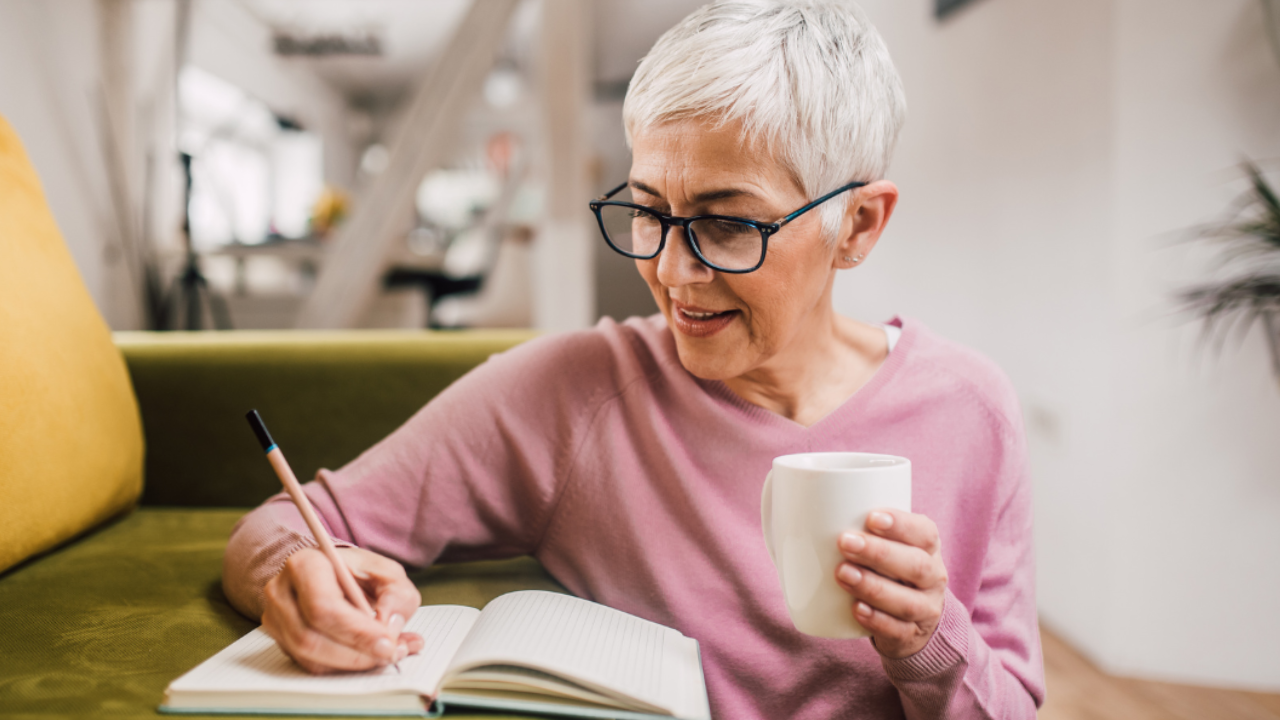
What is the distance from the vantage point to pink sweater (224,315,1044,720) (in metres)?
0.77

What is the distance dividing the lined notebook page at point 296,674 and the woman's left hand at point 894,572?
1.02 feet

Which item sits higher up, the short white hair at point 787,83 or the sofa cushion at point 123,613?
the short white hair at point 787,83

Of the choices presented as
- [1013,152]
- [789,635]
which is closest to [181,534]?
[789,635]

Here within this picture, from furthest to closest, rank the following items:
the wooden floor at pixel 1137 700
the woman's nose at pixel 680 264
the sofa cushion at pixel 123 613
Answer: the wooden floor at pixel 1137 700 < the woman's nose at pixel 680 264 < the sofa cushion at pixel 123 613

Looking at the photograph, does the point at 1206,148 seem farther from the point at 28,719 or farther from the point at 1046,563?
the point at 28,719

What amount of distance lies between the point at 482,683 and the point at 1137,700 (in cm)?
197

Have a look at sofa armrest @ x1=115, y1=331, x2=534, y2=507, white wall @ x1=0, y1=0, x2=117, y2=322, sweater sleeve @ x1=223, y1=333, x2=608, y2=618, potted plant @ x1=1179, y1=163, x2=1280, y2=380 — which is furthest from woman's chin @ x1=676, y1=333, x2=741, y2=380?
white wall @ x1=0, y1=0, x2=117, y2=322

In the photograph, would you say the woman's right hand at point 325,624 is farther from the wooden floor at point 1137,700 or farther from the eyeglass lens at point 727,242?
the wooden floor at point 1137,700

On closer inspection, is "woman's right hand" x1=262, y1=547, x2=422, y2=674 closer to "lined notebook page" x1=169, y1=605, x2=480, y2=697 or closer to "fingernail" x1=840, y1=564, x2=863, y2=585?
"lined notebook page" x1=169, y1=605, x2=480, y2=697

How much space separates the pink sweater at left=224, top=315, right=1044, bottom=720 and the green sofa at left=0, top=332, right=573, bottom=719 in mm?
84

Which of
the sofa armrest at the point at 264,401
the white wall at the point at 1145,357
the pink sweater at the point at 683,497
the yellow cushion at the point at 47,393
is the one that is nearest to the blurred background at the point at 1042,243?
the white wall at the point at 1145,357

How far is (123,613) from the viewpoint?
780 millimetres

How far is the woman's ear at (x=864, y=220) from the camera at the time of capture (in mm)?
789

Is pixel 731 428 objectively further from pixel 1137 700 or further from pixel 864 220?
pixel 1137 700
